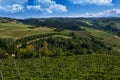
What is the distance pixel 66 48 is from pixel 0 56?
64768 mm

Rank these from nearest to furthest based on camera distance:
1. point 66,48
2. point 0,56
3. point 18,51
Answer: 1. point 0,56
2. point 18,51
3. point 66,48

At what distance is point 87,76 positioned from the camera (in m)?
80.1

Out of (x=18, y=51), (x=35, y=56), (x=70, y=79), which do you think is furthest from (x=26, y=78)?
(x=18, y=51)

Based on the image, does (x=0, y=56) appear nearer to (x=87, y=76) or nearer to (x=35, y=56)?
(x=35, y=56)

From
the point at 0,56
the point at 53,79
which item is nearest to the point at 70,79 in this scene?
the point at 53,79

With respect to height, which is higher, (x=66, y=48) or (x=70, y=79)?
(x=70, y=79)

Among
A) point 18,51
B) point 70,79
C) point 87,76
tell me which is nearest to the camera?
point 70,79

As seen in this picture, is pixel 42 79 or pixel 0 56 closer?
pixel 42 79

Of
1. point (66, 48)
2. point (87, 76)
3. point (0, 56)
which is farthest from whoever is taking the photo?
Result: point (66, 48)

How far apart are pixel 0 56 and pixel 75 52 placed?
46.6m

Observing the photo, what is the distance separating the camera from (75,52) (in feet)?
541

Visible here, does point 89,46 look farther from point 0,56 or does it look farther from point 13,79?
point 13,79

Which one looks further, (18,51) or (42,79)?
(18,51)

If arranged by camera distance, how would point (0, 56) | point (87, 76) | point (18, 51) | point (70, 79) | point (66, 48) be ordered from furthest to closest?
point (66, 48) → point (18, 51) → point (0, 56) → point (87, 76) → point (70, 79)
